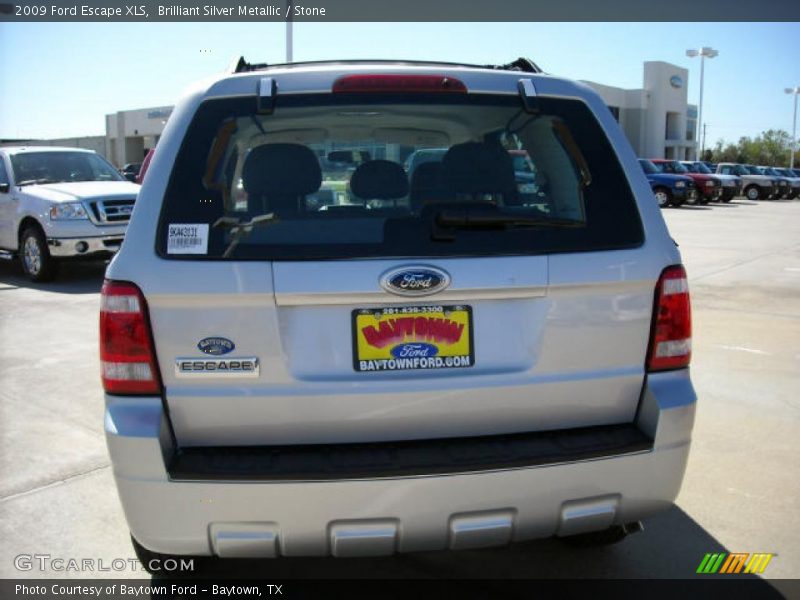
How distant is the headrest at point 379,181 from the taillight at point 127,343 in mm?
971

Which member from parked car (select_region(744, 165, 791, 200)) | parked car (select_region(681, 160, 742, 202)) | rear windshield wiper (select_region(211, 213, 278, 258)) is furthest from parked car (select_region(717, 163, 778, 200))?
rear windshield wiper (select_region(211, 213, 278, 258))

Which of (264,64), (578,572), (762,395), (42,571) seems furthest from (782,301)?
(42,571)

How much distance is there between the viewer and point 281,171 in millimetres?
2699

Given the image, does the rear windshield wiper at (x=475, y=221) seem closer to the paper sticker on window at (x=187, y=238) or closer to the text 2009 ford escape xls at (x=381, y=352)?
the text 2009 ford escape xls at (x=381, y=352)

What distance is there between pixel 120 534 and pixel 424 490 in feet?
5.76

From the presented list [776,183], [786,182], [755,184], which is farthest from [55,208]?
[786,182]

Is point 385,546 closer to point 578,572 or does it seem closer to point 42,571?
point 578,572

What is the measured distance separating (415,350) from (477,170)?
30.4 inches

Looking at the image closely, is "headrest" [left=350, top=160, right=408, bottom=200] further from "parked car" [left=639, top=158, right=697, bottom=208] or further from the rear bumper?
"parked car" [left=639, top=158, right=697, bottom=208]

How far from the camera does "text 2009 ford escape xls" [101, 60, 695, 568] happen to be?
2352 mm

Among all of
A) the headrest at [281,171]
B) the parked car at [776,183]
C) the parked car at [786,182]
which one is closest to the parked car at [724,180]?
the parked car at [776,183]

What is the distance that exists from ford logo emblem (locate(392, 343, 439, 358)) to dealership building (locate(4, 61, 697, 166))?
2504 inches

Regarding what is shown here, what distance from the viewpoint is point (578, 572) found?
3.12 m

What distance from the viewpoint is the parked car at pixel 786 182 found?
128 ft
